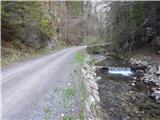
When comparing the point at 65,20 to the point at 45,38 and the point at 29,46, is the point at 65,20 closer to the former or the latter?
the point at 45,38

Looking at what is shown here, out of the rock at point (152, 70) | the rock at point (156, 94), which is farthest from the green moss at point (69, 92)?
the rock at point (152, 70)

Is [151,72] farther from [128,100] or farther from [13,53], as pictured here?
[13,53]

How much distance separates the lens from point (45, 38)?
111 feet

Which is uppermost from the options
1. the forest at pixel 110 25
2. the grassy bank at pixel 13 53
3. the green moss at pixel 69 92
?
the forest at pixel 110 25

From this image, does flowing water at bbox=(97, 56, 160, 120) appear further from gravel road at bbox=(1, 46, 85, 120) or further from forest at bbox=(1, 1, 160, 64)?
forest at bbox=(1, 1, 160, 64)

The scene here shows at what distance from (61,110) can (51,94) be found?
200cm

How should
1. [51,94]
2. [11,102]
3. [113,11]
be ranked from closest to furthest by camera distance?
[11,102]
[51,94]
[113,11]

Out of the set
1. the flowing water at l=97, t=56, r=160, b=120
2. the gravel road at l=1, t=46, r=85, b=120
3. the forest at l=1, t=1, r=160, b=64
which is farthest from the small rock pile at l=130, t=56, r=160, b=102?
the gravel road at l=1, t=46, r=85, b=120

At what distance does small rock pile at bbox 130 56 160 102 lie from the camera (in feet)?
48.5

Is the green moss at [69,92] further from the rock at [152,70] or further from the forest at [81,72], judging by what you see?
the rock at [152,70]

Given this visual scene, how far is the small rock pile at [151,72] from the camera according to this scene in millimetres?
14775

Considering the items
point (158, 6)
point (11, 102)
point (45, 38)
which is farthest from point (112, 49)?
point (11, 102)

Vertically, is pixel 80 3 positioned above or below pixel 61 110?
above

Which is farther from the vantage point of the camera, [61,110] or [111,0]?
[111,0]
